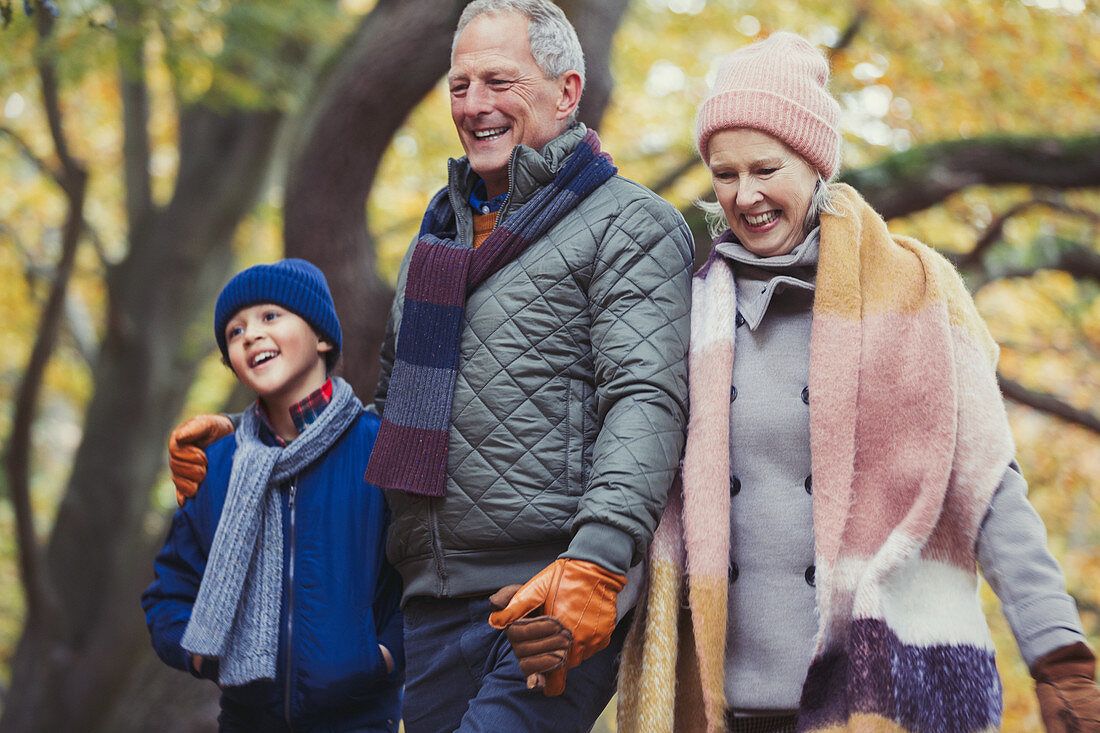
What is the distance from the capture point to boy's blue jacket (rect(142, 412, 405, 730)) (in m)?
2.73

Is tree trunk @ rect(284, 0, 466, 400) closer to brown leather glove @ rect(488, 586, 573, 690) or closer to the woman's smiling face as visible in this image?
the woman's smiling face

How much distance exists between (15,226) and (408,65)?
10686 millimetres

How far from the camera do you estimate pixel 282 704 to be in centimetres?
275

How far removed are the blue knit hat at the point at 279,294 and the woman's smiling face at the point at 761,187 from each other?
1.21 meters

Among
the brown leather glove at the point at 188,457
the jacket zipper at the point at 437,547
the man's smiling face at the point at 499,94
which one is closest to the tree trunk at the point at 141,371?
the brown leather glove at the point at 188,457

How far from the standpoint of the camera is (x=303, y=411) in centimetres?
294

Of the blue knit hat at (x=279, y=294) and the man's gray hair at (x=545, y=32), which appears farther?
the blue knit hat at (x=279, y=294)

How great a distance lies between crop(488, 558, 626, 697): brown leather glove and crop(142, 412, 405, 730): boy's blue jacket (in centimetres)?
79

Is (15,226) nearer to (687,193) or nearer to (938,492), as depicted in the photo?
(687,193)

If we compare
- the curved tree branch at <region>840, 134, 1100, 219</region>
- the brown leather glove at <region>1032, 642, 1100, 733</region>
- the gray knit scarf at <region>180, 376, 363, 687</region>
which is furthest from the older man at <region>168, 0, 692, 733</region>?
the curved tree branch at <region>840, 134, 1100, 219</region>

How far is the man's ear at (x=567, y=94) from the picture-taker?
2621 mm

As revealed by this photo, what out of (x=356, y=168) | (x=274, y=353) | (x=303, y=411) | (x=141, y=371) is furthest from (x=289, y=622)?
(x=141, y=371)

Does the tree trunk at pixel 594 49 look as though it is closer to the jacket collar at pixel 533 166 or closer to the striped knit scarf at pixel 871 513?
the jacket collar at pixel 533 166

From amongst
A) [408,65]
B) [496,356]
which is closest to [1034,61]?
[408,65]
